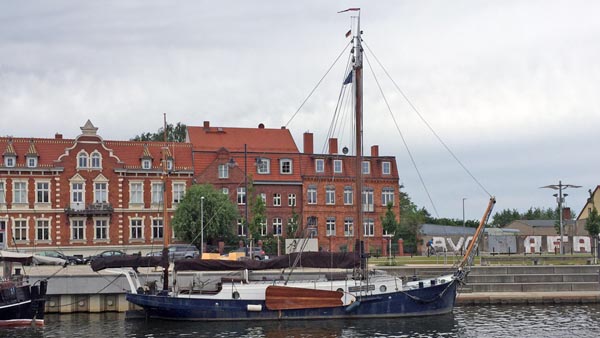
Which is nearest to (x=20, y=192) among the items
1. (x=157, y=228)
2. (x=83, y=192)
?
(x=83, y=192)

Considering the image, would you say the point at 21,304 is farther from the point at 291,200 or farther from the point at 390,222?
the point at 390,222

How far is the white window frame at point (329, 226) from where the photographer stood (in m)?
83.3

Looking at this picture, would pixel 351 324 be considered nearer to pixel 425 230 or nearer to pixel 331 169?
pixel 331 169

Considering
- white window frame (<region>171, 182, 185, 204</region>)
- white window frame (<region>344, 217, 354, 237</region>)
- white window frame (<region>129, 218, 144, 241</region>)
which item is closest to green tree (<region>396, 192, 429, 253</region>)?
white window frame (<region>344, 217, 354, 237</region>)

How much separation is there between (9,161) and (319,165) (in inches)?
1174

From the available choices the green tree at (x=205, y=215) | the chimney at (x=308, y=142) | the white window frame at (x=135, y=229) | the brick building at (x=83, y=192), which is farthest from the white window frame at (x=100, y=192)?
the chimney at (x=308, y=142)

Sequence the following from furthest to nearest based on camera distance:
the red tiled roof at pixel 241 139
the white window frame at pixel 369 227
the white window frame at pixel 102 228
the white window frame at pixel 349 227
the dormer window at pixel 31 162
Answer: the red tiled roof at pixel 241 139, the white window frame at pixel 369 227, the white window frame at pixel 349 227, the white window frame at pixel 102 228, the dormer window at pixel 31 162

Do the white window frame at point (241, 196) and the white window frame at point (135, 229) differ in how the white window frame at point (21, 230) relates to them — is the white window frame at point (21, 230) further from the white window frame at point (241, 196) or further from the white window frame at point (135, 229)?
the white window frame at point (241, 196)

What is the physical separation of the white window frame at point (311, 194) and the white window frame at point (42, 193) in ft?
81.8

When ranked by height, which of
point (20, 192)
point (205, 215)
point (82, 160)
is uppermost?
point (82, 160)

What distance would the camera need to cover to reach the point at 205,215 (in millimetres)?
74688

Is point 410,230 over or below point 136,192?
below

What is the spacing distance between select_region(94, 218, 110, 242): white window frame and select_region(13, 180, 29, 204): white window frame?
662 centimetres

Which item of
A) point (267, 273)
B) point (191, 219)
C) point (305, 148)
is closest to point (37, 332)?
point (267, 273)
